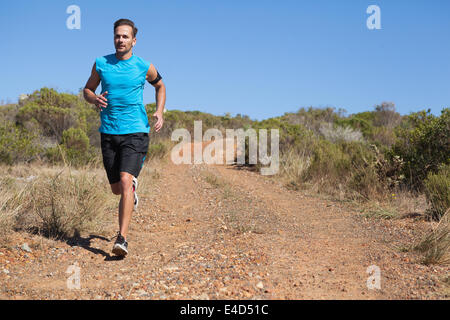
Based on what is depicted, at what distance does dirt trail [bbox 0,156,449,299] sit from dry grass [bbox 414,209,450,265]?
151mm

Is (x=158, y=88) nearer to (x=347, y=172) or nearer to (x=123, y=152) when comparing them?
(x=123, y=152)

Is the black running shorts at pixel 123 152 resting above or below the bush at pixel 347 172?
above

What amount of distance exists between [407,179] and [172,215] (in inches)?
169

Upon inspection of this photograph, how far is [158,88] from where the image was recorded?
452cm

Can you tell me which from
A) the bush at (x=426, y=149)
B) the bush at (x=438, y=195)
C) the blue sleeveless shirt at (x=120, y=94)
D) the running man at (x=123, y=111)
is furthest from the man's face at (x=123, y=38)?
the bush at (x=426, y=149)

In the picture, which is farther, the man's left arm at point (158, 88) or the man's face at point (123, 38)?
the man's left arm at point (158, 88)

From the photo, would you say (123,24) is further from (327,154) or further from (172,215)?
(327,154)

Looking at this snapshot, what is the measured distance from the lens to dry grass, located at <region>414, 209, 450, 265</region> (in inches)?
143

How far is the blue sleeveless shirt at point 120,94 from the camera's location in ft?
13.2

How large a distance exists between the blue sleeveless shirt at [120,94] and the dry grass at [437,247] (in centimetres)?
291

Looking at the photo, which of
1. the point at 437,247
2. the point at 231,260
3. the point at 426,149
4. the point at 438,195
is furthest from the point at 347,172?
the point at 231,260

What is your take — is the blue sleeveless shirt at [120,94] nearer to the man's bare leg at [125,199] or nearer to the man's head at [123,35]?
the man's head at [123,35]

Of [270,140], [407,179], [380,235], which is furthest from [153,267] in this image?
[270,140]

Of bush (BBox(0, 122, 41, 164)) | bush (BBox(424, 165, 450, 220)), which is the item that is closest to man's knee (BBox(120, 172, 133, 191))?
bush (BBox(424, 165, 450, 220))
